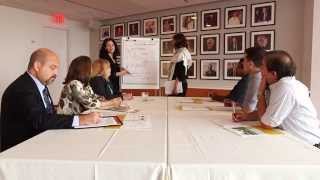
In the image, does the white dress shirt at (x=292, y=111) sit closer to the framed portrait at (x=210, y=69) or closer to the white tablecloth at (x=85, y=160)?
the white tablecloth at (x=85, y=160)

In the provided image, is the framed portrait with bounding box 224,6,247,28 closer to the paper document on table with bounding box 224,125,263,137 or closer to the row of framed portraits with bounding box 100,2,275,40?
the row of framed portraits with bounding box 100,2,275,40

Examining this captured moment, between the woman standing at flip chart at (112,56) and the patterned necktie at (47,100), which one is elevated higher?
the woman standing at flip chart at (112,56)

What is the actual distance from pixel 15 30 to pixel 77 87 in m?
4.33

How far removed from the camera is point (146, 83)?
479 centimetres

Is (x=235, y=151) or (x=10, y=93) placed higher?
(x=10, y=93)

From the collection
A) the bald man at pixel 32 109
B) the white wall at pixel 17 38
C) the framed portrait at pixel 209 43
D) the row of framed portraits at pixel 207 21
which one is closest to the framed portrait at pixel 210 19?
the row of framed portraits at pixel 207 21

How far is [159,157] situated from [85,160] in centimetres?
28

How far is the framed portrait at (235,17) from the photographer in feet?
16.2

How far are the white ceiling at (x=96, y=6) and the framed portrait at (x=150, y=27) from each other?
21cm

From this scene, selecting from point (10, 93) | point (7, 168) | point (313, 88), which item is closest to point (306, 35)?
point (313, 88)

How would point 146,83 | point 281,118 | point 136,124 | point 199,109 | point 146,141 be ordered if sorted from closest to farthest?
point 146,141, point 281,118, point 136,124, point 199,109, point 146,83

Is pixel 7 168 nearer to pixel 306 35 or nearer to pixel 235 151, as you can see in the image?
pixel 235 151

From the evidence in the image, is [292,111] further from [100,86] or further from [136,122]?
[100,86]

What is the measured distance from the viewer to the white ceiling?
515 cm
